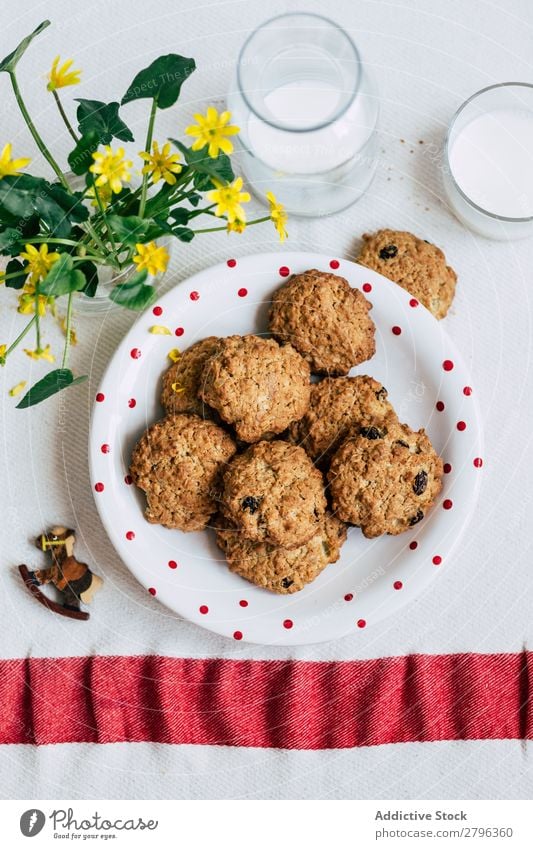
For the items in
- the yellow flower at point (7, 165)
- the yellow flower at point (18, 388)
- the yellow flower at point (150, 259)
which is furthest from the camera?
the yellow flower at point (18, 388)

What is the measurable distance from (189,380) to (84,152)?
0.37 metres

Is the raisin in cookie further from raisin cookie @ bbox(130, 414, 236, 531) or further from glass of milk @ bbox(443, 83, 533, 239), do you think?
glass of milk @ bbox(443, 83, 533, 239)

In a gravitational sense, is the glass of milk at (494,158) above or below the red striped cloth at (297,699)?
above

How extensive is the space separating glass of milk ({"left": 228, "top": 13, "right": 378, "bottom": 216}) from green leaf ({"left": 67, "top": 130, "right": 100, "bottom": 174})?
37cm

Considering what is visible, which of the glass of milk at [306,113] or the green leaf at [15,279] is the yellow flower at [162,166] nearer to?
the green leaf at [15,279]

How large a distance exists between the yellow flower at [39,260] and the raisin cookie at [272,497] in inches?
14.0

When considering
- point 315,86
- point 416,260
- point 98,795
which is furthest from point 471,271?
point 98,795

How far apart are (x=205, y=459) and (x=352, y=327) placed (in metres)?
0.28

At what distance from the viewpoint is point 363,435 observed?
3.81 feet

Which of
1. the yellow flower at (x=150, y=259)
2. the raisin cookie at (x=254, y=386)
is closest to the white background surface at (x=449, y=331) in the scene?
the raisin cookie at (x=254, y=386)

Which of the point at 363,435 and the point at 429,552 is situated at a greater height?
the point at 363,435

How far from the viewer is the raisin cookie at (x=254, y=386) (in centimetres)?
113

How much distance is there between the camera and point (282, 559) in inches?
45.8
